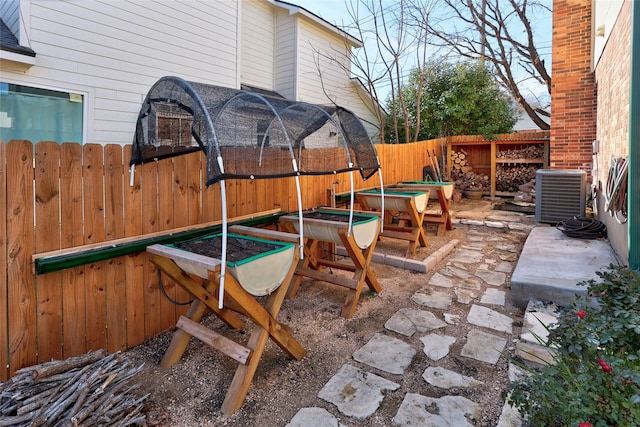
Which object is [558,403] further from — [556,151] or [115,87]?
[556,151]

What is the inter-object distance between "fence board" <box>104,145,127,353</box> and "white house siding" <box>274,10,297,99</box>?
7131 mm

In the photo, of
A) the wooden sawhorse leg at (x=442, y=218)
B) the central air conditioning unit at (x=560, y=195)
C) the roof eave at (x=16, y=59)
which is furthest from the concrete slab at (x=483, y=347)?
the roof eave at (x=16, y=59)

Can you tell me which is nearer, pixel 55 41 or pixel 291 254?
pixel 291 254

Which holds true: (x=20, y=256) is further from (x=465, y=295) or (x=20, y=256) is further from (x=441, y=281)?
(x=441, y=281)

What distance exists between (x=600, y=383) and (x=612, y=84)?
14.8 feet

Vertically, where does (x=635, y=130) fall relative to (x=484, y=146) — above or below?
below

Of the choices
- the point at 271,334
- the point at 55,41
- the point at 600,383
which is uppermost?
the point at 55,41

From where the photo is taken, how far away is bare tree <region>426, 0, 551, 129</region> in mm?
12633

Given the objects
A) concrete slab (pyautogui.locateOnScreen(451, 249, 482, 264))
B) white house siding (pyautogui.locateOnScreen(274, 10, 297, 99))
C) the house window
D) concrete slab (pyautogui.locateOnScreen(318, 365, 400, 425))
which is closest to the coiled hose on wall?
concrete slab (pyautogui.locateOnScreen(451, 249, 482, 264))

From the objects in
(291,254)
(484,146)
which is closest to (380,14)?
(484,146)

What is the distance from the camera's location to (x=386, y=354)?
2.63 metres

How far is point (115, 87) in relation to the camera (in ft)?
17.8

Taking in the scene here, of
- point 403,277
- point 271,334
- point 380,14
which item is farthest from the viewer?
point 380,14

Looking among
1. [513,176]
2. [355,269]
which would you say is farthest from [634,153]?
[513,176]
